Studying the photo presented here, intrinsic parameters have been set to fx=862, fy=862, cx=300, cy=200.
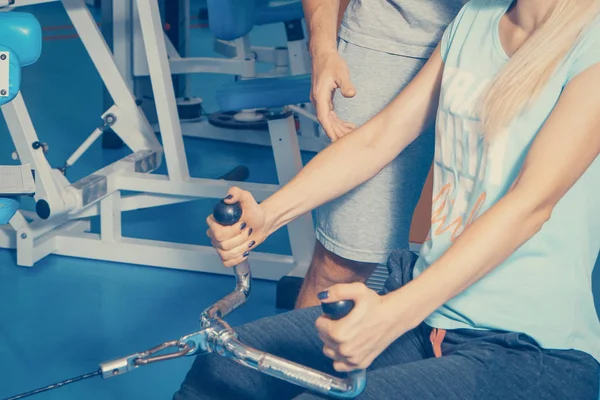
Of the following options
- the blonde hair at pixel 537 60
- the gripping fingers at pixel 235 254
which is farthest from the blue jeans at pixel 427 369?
the blonde hair at pixel 537 60

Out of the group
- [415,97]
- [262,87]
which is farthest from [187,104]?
[415,97]

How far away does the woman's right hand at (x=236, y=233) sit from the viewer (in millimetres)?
1157

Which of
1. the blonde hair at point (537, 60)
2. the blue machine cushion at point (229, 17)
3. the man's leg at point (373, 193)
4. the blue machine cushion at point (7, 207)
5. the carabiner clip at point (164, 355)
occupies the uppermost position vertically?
the blonde hair at point (537, 60)

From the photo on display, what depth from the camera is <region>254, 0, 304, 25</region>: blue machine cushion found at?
382 cm

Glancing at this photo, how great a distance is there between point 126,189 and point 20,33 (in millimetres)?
1345

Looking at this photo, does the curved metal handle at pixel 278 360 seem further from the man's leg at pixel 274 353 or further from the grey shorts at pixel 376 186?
the grey shorts at pixel 376 186

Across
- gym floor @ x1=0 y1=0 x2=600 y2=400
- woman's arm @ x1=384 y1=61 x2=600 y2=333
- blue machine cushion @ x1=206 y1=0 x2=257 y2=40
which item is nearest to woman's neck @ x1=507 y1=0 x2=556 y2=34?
woman's arm @ x1=384 y1=61 x2=600 y2=333

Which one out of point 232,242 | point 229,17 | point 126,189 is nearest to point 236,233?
point 232,242

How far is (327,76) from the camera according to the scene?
1515 mm

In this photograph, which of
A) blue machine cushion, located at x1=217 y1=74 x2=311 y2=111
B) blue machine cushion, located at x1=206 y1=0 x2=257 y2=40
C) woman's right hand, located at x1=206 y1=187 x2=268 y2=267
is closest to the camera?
woman's right hand, located at x1=206 y1=187 x2=268 y2=267

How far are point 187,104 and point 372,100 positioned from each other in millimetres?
2830

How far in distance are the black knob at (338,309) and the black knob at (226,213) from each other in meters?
0.22

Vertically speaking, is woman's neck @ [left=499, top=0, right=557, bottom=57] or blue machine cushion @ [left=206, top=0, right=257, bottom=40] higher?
woman's neck @ [left=499, top=0, right=557, bottom=57]

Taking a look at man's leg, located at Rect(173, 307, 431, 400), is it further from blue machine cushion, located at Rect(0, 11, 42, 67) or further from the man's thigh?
blue machine cushion, located at Rect(0, 11, 42, 67)
